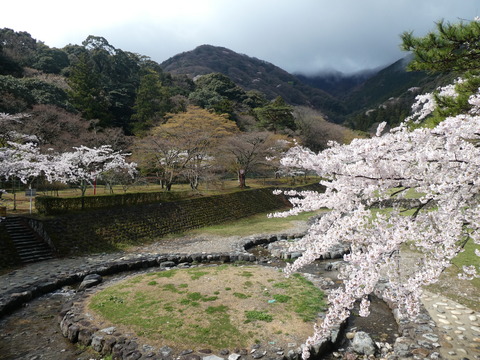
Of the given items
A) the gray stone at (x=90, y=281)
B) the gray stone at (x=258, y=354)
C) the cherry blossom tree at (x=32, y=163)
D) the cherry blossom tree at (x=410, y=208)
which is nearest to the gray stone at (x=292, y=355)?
the gray stone at (x=258, y=354)

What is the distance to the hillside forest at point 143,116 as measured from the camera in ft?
74.2

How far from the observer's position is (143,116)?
34344mm

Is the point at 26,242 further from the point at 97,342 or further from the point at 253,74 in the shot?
the point at 253,74

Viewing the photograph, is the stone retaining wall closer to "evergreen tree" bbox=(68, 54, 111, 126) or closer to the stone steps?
the stone steps

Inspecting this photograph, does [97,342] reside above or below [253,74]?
below

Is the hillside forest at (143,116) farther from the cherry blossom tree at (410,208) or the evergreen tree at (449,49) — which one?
the cherry blossom tree at (410,208)

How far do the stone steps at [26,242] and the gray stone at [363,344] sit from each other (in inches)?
472

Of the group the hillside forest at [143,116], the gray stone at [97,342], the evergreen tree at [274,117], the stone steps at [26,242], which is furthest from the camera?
the evergreen tree at [274,117]

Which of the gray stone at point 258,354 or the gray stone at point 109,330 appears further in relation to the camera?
the gray stone at point 109,330

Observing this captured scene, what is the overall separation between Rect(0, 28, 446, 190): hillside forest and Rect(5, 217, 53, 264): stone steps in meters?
7.44

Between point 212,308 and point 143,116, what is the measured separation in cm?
3143

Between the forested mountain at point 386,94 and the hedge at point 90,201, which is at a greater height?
the forested mountain at point 386,94

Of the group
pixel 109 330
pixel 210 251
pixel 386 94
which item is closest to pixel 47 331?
pixel 109 330

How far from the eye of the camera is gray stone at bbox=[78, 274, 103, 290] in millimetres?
8889
